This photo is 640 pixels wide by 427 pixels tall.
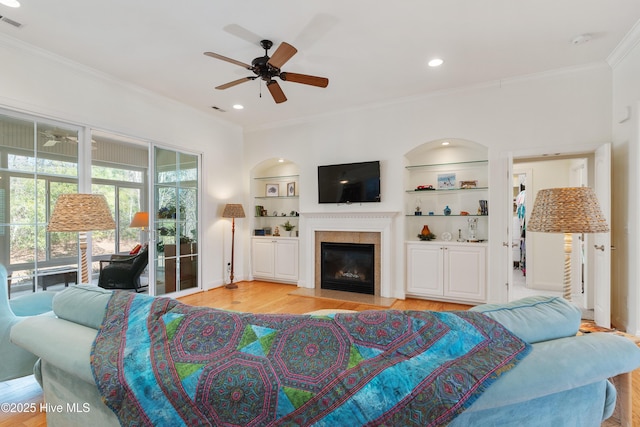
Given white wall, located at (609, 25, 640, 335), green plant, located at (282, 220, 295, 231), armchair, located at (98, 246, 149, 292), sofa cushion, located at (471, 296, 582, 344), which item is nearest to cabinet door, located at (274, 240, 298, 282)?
green plant, located at (282, 220, 295, 231)

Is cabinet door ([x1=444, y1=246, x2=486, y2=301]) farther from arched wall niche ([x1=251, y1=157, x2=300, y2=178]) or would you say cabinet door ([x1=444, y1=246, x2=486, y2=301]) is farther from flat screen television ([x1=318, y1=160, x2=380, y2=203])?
arched wall niche ([x1=251, y1=157, x2=300, y2=178])

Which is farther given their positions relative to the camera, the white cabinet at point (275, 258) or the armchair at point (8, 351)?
the white cabinet at point (275, 258)

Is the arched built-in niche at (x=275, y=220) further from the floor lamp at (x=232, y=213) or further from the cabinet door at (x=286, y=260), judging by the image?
the floor lamp at (x=232, y=213)

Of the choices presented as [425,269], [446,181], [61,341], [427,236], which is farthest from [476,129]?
[61,341]

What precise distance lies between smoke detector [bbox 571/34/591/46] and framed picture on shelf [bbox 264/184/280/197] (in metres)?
4.61

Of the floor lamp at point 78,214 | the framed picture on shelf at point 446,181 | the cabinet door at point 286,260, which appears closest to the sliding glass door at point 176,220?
the cabinet door at point 286,260

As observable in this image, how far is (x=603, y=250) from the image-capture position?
3.19 metres

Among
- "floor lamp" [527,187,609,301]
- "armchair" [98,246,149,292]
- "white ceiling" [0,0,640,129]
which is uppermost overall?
"white ceiling" [0,0,640,129]

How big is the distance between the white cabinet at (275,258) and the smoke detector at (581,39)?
4346 mm

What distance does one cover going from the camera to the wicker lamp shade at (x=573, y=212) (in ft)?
6.14

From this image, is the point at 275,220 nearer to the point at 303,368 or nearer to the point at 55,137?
the point at 55,137

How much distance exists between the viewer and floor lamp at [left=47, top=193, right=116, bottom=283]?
2.41m

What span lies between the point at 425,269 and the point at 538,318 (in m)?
3.46

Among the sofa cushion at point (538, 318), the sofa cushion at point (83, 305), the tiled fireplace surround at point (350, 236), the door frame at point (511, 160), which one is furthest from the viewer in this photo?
the tiled fireplace surround at point (350, 236)
